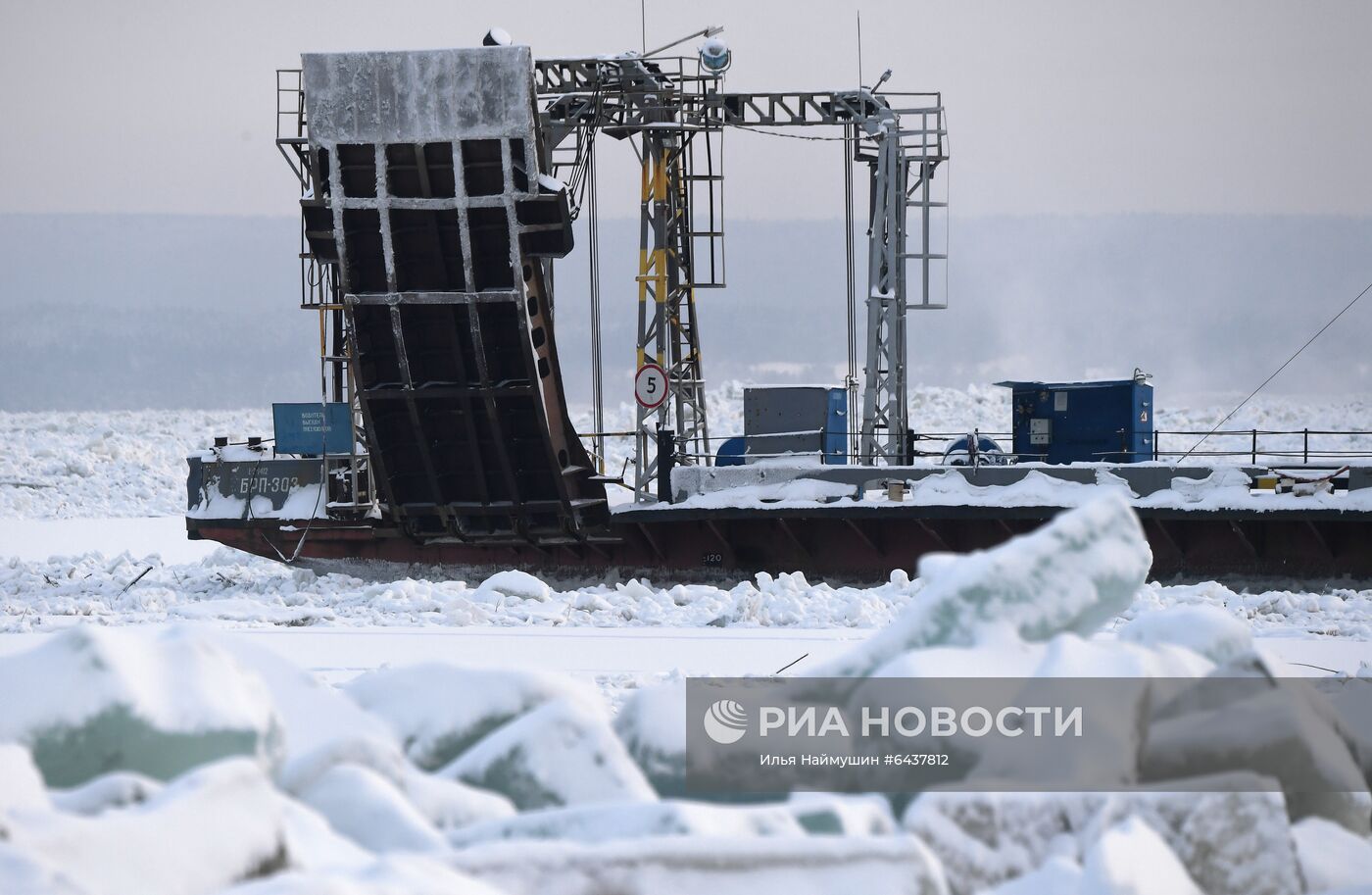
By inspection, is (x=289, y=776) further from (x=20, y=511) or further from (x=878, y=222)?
(x=20, y=511)

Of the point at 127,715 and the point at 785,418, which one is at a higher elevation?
the point at 127,715

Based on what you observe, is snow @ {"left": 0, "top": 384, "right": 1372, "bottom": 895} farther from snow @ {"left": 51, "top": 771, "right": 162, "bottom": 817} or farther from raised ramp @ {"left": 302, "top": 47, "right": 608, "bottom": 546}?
raised ramp @ {"left": 302, "top": 47, "right": 608, "bottom": 546}

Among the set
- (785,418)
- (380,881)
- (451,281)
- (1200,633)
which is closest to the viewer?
(380,881)

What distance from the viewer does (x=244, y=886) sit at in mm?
3949

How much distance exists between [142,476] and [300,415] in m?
28.5

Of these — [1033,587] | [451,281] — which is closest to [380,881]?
[1033,587]

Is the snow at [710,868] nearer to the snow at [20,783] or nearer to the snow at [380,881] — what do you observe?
the snow at [380,881]

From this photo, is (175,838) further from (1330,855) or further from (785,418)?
(785,418)

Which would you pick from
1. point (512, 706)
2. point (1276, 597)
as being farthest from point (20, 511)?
point (512, 706)

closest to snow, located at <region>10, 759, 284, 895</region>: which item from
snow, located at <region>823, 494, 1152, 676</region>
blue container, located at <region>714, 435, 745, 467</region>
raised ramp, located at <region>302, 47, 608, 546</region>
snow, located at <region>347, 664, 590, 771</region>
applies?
snow, located at <region>347, 664, 590, 771</region>

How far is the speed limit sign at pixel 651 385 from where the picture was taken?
55.9 ft

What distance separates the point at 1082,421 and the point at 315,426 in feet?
32.7

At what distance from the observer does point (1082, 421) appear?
1948cm

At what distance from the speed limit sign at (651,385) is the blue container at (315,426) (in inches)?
142
